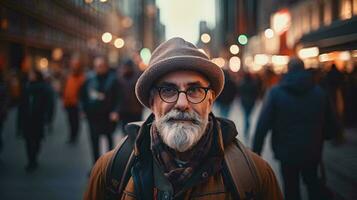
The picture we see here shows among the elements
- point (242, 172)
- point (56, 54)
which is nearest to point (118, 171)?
point (242, 172)

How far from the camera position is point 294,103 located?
4934 millimetres

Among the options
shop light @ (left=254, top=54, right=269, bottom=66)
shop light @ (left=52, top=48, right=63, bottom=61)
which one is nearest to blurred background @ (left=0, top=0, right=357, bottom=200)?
shop light @ (left=52, top=48, right=63, bottom=61)

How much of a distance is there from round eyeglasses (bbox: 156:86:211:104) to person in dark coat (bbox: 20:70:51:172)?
6623 millimetres

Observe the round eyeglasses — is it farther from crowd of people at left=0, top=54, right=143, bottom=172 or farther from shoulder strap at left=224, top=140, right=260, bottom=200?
crowd of people at left=0, top=54, right=143, bottom=172

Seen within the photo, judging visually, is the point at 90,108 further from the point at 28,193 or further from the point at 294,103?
the point at 294,103

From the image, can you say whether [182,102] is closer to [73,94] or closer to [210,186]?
[210,186]

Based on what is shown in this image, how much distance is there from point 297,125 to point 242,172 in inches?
112

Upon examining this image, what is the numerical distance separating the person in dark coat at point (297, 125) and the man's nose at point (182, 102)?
9.27 ft

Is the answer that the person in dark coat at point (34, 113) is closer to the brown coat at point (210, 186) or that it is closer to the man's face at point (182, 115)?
the brown coat at point (210, 186)

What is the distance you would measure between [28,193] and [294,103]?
4101 millimetres

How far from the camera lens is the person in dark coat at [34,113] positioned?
27.7 ft

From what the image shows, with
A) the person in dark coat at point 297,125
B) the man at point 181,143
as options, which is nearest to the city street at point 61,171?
the person in dark coat at point 297,125

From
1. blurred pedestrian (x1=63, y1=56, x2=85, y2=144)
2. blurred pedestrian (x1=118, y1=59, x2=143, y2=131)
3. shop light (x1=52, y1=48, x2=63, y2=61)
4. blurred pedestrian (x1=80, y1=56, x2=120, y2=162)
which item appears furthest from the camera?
shop light (x1=52, y1=48, x2=63, y2=61)

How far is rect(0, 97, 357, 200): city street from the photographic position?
21.9ft
